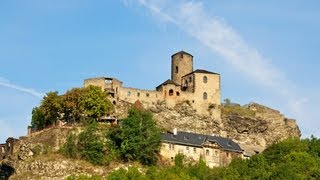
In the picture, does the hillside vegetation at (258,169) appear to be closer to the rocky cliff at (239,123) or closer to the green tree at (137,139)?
the green tree at (137,139)

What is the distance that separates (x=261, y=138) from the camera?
4122 inches

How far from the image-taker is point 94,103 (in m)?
89.8

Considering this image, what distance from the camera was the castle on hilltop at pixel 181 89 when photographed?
9669cm

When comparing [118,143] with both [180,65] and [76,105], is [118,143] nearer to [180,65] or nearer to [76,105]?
[76,105]

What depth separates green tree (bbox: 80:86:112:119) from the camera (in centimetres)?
8969

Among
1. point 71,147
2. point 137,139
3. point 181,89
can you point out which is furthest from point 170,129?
point 71,147

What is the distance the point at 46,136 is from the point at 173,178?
17555 mm

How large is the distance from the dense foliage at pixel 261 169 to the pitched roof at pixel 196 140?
3127 mm

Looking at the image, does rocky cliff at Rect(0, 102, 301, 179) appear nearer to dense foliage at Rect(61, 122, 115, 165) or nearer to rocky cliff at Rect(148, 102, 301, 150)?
rocky cliff at Rect(148, 102, 301, 150)

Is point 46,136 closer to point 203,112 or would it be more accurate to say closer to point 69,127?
point 69,127

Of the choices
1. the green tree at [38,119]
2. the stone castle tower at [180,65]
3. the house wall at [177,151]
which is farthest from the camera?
the stone castle tower at [180,65]

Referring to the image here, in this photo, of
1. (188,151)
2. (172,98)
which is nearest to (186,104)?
(172,98)

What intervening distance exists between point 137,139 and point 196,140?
11.7 metres

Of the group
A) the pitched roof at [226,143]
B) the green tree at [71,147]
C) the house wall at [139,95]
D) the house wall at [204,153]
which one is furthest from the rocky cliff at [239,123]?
the green tree at [71,147]
